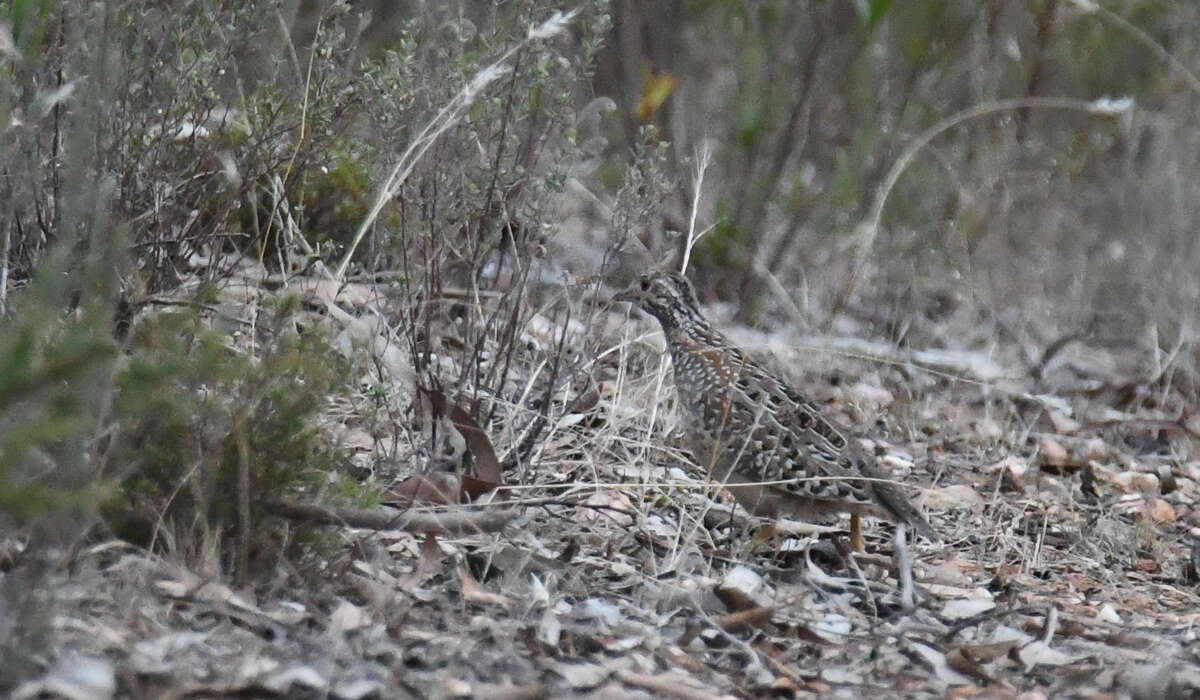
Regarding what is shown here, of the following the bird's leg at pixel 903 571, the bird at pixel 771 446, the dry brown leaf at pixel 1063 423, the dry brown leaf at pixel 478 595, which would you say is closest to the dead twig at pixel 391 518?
the dry brown leaf at pixel 478 595

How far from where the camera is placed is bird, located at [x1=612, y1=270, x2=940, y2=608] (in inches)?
200

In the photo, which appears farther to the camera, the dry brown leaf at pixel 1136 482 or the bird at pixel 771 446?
the dry brown leaf at pixel 1136 482

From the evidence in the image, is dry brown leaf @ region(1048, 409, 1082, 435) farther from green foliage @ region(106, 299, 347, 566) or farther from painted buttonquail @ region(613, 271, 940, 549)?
green foliage @ region(106, 299, 347, 566)

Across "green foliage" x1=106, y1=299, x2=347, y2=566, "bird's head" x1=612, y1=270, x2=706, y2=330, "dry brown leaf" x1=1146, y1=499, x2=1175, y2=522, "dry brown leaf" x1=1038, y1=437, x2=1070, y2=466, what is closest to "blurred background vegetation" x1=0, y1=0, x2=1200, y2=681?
"green foliage" x1=106, y1=299, x2=347, y2=566

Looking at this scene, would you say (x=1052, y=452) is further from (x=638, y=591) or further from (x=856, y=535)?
(x=638, y=591)

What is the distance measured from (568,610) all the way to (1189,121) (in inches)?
283

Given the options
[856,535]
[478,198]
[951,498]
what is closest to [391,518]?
[478,198]

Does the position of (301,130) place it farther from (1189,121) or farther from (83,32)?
(1189,121)

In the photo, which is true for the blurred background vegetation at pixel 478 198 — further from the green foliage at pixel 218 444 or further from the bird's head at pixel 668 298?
the bird's head at pixel 668 298

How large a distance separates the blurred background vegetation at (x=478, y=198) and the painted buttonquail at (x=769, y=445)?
466mm

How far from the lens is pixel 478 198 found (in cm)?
520

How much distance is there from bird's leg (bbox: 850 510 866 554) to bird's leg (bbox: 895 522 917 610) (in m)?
0.19

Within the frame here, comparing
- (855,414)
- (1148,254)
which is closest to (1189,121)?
(1148,254)

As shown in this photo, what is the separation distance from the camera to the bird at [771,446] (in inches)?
200
